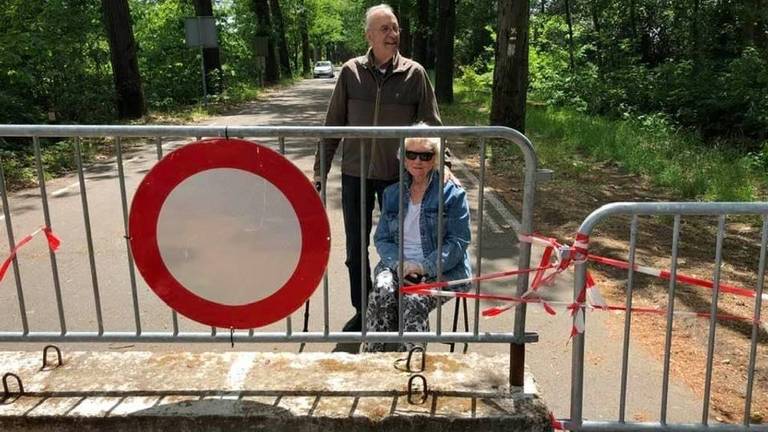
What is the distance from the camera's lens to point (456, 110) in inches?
805

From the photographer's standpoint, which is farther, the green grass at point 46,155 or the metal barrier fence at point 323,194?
the green grass at point 46,155

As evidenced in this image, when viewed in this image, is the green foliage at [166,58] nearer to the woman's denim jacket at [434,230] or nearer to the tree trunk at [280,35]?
the tree trunk at [280,35]

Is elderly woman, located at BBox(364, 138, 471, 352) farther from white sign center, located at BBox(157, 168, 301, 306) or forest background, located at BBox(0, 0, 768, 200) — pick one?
forest background, located at BBox(0, 0, 768, 200)

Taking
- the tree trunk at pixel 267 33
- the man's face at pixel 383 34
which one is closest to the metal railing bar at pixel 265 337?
the man's face at pixel 383 34

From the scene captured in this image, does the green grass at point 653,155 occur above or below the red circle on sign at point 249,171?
below

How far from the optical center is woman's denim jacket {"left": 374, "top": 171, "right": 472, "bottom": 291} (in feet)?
11.5

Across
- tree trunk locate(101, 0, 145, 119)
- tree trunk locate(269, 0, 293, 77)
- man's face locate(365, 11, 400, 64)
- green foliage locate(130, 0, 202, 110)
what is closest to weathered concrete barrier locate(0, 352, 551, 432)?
man's face locate(365, 11, 400, 64)

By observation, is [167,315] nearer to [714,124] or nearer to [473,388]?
[473,388]

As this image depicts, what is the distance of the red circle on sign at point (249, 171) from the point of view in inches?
113

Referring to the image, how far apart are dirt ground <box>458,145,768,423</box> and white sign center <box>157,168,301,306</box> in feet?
7.88

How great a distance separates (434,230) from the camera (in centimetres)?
362

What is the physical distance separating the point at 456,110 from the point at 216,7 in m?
22.5

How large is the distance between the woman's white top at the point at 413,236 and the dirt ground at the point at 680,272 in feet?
5.74

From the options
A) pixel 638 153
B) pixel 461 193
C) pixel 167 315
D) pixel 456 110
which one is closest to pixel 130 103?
pixel 456 110
